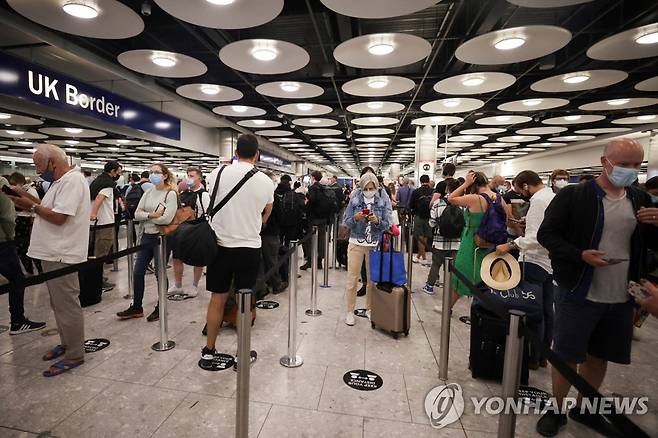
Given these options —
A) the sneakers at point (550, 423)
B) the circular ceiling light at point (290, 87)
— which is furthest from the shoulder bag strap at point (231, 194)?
the circular ceiling light at point (290, 87)

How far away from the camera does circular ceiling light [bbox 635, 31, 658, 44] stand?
15.5ft

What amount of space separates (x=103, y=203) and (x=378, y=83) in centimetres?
548

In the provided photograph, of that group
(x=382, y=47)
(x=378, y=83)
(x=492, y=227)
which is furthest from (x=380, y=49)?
(x=492, y=227)

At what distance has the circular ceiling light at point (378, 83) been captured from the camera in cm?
682

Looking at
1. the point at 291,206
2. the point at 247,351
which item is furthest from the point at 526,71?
the point at 247,351

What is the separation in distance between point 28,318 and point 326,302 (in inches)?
135

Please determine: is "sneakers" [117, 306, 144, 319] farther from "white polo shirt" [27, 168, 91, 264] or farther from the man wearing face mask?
"white polo shirt" [27, 168, 91, 264]

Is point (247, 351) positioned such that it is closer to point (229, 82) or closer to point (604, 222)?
point (604, 222)

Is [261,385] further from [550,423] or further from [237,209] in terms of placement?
[550,423]

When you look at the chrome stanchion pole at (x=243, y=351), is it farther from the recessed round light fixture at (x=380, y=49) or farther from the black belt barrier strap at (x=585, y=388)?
the recessed round light fixture at (x=380, y=49)

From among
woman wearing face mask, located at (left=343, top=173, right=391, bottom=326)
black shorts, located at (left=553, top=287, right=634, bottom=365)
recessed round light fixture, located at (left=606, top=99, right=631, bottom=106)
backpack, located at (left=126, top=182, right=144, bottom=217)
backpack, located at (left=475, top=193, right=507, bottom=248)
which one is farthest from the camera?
recessed round light fixture, located at (left=606, top=99, right=631, bottom=106)

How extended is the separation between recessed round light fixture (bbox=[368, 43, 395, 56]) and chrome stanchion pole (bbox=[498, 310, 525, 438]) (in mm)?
4599

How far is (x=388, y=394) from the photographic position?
2.50 meters

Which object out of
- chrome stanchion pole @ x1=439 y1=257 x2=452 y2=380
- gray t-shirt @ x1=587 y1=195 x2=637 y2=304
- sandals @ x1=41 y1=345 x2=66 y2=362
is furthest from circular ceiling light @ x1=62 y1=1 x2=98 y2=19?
gray t-shirt @ x1=587 y1=195 x2=637 y2=304
